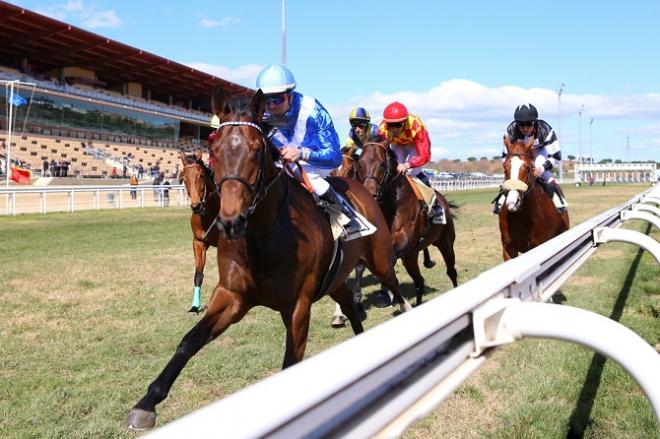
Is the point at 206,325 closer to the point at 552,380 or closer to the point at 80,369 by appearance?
the point at 80,369

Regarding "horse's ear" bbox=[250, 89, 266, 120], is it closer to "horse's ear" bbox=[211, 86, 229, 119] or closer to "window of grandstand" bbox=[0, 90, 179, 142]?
"horse's ear" bbox=[211, 86, 229, 119]

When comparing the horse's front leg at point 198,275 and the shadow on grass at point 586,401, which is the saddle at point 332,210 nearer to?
the shadow on grass at point 586,401

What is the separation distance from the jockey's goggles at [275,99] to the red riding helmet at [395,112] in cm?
329

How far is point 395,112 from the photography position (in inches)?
281

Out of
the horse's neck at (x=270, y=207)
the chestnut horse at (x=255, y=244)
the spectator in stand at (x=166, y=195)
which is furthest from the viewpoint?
the spectator in stand at (x=166, y=195)

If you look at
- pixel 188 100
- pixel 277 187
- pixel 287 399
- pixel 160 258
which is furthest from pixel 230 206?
pixel 188 100

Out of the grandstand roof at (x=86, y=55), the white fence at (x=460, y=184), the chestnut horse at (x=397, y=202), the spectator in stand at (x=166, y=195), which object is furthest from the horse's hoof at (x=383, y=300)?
the white fence at (x=460, y=184)

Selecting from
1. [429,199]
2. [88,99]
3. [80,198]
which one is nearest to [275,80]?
[429,199]

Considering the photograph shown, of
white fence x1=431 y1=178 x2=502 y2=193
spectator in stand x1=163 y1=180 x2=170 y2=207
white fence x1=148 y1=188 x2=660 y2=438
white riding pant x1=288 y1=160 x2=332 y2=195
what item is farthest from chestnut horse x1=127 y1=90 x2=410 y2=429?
white fence x1=431 y1=178 x2=502 y2=193

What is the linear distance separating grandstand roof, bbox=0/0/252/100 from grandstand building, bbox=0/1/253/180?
6 cm

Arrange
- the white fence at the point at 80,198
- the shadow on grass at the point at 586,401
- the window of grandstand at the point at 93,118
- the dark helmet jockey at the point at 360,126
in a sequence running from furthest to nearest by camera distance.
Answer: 1. the window of grandstand at the point at 93,118
2. the white fence at the point at 80,198
3. the dark helmet jockey at the point at 360,126
4. the shadow on grass at the point at 586,401

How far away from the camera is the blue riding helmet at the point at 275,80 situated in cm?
390

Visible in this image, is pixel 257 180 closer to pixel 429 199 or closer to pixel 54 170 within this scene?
pixel 429 199

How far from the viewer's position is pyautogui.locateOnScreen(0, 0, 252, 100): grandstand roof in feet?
122
